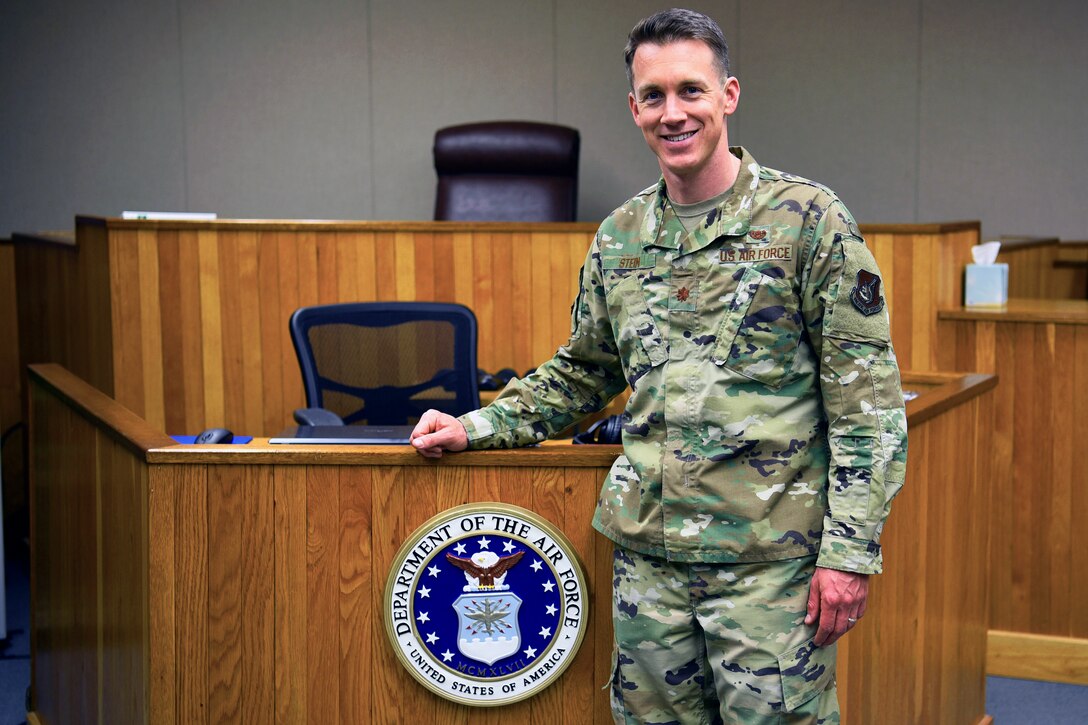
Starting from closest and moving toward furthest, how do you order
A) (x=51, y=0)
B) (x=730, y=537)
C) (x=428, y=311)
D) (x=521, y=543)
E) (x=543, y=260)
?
(x=730, y=537), (x=521, y=543), (x=428, y=311), (x=543, y=260), (x=51, y=0)

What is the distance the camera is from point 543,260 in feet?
14.1

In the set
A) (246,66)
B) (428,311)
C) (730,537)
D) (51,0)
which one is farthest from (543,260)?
(51,0)

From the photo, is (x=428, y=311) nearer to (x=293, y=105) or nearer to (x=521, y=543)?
(x=521, y=543)

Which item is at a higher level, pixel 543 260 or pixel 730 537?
pixel 543 260

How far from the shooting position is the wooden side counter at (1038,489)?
3.47m

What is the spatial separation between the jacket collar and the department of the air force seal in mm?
478

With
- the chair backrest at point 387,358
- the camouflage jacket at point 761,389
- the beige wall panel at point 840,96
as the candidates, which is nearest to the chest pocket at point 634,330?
the camouflage jacket at point 761,389

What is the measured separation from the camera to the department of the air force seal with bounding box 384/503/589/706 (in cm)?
190

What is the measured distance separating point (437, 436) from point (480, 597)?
25 cm

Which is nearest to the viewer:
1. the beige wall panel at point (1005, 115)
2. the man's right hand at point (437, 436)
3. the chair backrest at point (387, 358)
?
the man's right hand at point (437, 436)

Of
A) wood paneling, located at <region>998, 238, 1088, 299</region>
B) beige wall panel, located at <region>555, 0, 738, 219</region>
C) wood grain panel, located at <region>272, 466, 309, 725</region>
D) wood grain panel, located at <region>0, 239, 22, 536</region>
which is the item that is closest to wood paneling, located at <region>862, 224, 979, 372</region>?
wood paneling, located at <region>998, 238, 1088, 299</region>

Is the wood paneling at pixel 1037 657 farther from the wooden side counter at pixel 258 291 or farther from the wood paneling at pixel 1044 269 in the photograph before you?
the wood paneling at pixel 1044 269

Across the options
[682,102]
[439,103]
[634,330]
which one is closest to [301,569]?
[634,330]

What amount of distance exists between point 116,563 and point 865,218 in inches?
205
